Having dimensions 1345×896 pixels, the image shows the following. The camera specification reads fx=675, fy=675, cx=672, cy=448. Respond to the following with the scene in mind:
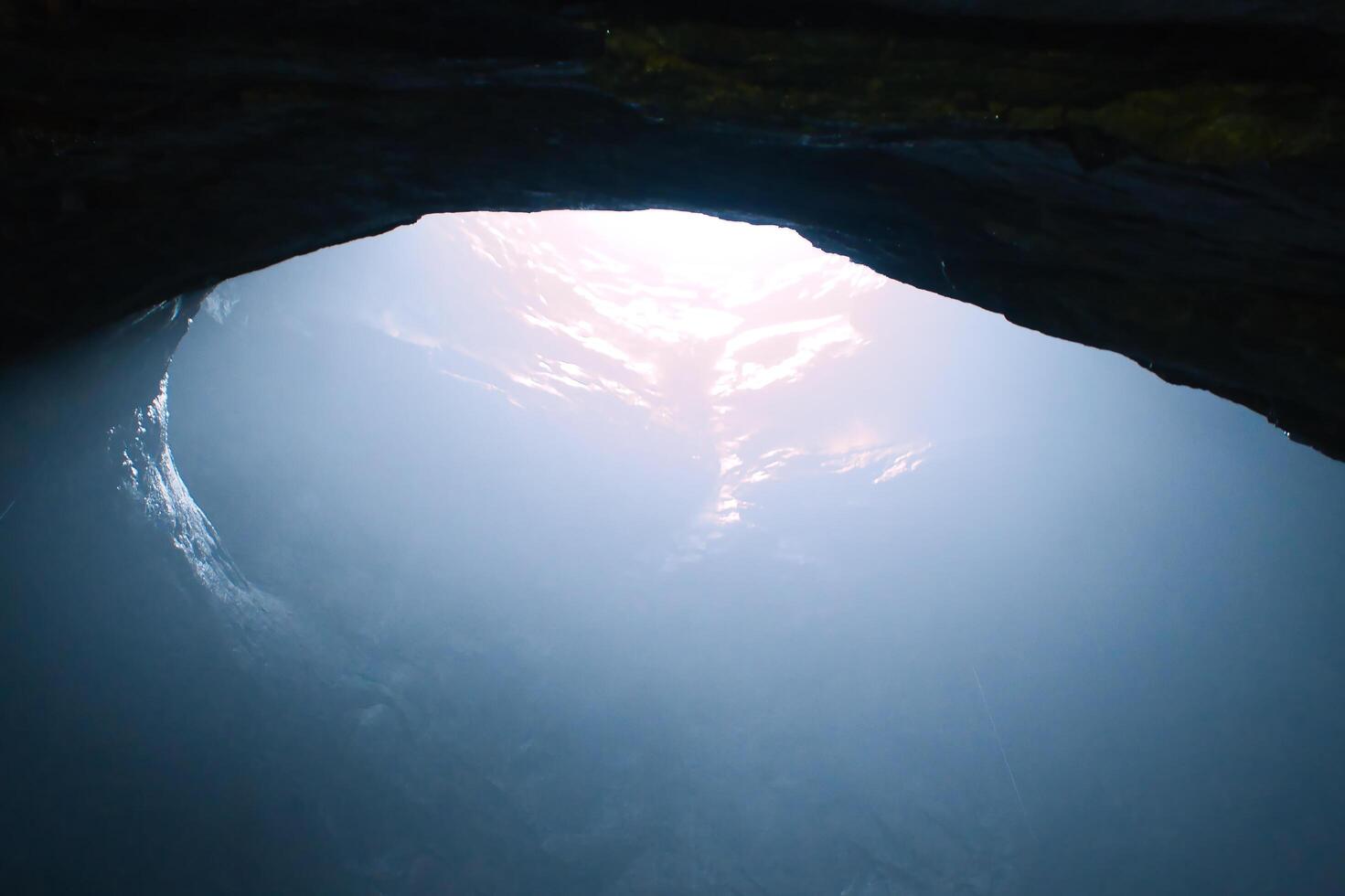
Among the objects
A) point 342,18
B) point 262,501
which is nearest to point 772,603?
point 262,501

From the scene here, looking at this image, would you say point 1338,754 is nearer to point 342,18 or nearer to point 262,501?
point 342,18

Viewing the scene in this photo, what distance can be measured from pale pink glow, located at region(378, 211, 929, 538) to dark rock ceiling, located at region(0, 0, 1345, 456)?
84.5ft

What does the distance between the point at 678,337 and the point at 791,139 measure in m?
34.4

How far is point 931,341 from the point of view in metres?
33.0

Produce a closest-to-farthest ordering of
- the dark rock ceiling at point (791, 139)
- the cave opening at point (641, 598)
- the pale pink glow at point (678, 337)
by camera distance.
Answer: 1. the dark rock ceiling at point (791, 139)
2. the cave opening at point (641, 598)
3. the pale pink glow at point (678, 337)

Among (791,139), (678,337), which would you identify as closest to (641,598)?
(678,337)

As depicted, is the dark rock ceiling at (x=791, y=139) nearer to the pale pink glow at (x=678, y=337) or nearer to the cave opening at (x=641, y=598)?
the cave opening at (x=641, y=598)

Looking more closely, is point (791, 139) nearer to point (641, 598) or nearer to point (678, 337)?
point (641, 598)

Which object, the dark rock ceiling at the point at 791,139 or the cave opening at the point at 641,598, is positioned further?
the cave opening at the point at 641,598

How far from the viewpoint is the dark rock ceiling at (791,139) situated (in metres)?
3.27

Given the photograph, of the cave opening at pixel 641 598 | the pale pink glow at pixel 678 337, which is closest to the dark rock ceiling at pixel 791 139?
the cave opening at pixel 641 598

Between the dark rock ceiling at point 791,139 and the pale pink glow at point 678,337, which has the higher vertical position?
the dark rock ceiling at point 791,139

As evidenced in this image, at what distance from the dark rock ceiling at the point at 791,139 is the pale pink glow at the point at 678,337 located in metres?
25.8

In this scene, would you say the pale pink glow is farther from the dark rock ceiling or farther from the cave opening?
the dark rock ceiling
